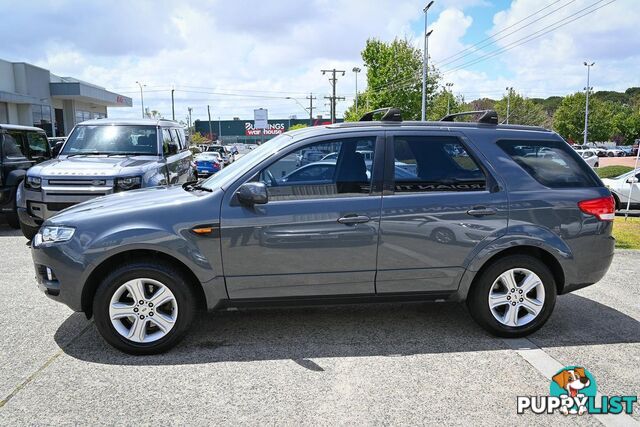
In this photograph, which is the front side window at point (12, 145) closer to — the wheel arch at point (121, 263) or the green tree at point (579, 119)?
the wheel arch at point (121, 263)

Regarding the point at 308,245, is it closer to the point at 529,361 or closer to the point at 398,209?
the point at 398,209

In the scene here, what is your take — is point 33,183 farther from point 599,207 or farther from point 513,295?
point 599,207

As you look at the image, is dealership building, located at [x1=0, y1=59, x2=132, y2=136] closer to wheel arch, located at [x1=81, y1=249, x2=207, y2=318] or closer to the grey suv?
wheel arch, located at [x1=81, y1=249, x2=207, y2=318]

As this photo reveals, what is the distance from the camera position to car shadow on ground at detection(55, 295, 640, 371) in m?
3.92

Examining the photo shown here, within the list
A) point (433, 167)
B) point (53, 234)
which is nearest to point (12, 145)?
point (53, 234)

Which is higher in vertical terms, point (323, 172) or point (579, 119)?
point (579, 119)

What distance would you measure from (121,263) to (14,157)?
7509 mm

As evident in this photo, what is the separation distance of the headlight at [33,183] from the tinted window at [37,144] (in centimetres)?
314

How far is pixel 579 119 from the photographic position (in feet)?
235

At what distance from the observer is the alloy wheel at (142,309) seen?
3.79 m

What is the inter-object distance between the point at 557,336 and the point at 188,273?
127 inches

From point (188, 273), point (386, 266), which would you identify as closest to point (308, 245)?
point (386, 266)

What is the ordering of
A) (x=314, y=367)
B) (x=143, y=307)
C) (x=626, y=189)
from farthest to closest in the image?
(x=626, y=189)
(x=143, y=307)
(x=314, y=367)

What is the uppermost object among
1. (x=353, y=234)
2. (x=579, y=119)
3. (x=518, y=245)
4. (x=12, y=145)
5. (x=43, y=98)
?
(x=579, y=119)
